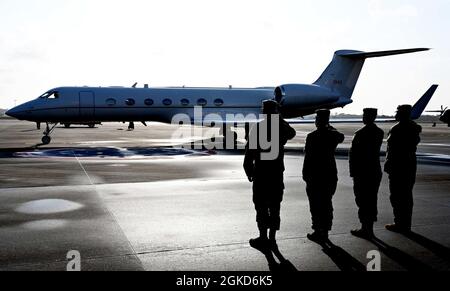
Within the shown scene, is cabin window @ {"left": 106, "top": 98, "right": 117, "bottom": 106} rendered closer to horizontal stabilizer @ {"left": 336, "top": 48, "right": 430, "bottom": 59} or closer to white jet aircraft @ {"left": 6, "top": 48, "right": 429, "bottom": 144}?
white jet aircraft @ {"left": 6, "top": 48, "right": 429, "bottom": 144}

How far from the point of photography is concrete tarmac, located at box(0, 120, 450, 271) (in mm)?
4875

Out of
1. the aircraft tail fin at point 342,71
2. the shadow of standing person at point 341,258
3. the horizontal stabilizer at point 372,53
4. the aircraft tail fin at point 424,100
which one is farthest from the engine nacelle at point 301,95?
the shadow of standing person at point 341,258

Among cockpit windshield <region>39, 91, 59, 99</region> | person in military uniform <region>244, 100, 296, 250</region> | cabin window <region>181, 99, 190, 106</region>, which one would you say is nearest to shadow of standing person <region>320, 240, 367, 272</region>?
person in military uniform <region>244, 100, 296, 250</region>

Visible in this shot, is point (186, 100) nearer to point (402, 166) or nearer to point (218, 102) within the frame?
point (218, 102)

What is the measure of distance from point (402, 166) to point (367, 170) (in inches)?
25.1

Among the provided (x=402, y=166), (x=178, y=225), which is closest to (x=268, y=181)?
(x=178, y=225)

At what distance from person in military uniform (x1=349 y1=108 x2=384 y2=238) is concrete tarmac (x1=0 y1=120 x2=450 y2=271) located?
0.35 metres

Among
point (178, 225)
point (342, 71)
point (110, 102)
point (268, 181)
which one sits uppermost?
point (342, 71)

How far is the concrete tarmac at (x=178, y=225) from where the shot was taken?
4.88m

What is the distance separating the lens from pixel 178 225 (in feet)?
21.3

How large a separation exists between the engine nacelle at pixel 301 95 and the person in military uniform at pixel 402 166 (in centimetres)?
1778

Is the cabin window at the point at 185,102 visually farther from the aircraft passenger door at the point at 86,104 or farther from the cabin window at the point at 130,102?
the aircraft passenger door at the point at 86,104
